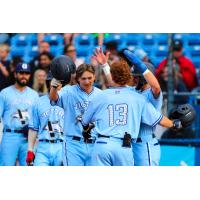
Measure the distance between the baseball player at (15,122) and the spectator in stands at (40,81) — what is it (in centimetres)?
163

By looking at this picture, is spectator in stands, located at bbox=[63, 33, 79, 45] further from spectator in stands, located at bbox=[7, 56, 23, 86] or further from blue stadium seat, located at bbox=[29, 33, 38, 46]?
spectator in stands, located at bbox=[7, 56, 23, 86]

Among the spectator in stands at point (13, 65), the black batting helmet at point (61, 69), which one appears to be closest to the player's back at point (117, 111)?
the black batting helmet at point (61, 69)

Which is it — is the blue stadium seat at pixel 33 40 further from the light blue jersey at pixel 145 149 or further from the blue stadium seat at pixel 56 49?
the light blue jersey at pixel 145 149

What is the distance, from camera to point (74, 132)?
9719 millimetres

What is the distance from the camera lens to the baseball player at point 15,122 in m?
11.9

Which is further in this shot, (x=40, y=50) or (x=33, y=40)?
(x=33, y=40)

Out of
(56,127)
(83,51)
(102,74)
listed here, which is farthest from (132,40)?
(56,127)

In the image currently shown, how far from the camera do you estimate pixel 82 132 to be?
9.69 m

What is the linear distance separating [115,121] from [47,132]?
2.33 meters

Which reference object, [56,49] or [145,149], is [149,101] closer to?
[145,149]

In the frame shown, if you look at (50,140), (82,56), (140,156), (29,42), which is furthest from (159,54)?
(140,156)

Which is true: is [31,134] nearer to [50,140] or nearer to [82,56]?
[50,140]

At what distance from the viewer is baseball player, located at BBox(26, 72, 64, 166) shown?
1062cm
